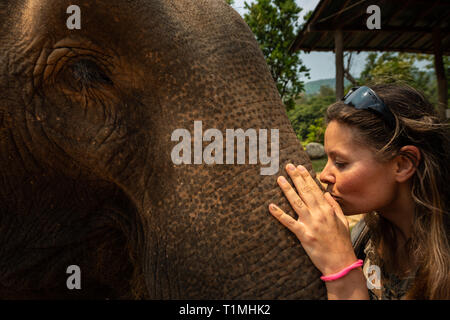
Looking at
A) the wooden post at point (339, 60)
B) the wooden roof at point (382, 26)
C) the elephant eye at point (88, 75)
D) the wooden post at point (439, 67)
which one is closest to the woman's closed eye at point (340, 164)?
the elephant eye at point (88, 75)

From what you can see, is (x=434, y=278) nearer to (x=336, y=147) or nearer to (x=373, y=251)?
(x=373, y=251)

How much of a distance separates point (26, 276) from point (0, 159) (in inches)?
22.3

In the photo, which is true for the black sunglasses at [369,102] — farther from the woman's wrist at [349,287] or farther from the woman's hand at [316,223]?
the woman's wrist at [349,287]

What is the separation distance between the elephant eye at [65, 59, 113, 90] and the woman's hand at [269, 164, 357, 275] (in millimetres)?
823

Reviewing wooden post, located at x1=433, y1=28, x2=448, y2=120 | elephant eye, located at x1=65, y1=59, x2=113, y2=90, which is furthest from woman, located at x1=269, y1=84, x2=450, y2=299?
wooden post, located at x1=433, y1=28, x2=448, y2=120

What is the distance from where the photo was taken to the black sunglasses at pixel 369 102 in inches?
55.2

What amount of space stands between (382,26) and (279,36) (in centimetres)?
226

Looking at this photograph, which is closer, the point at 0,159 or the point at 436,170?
the point at 436,170

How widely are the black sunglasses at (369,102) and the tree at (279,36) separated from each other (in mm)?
6139

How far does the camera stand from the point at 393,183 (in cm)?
138

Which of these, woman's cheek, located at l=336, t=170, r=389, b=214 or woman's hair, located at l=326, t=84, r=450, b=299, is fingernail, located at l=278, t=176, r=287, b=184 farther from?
woman's hair, located at l=326, t=84, r=450, b=299

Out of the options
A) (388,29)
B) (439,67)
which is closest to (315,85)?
(439,67)

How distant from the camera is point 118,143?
4.54 feet
